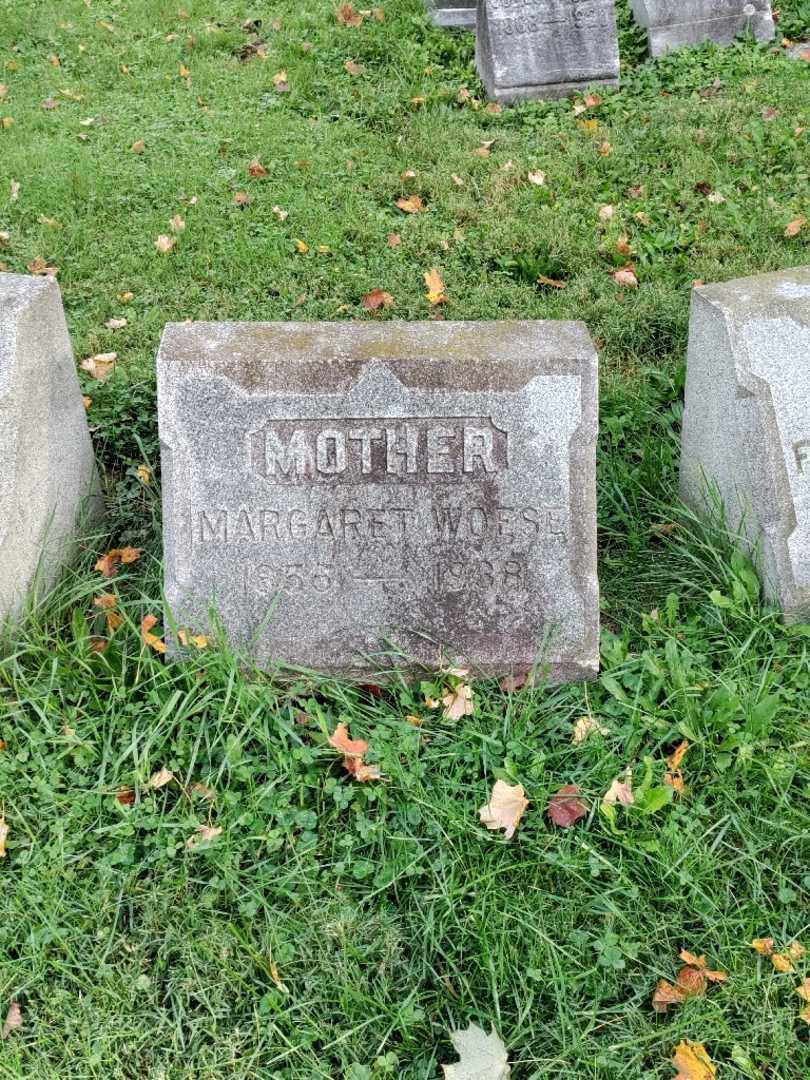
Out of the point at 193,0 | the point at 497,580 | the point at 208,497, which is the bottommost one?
the point at 497,580

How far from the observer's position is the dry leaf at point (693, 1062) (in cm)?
218

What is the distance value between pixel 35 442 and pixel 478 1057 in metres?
2.08

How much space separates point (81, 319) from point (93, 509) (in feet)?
4.75

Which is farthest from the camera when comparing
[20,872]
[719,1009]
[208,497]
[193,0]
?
[193,0]

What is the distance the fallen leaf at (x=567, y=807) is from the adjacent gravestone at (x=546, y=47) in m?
4.69

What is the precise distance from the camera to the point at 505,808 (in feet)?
8.58

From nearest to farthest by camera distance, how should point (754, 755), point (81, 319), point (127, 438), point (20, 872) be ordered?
point (20, 872) < point (754, 755) < point (127, 438) < point (81, 319)

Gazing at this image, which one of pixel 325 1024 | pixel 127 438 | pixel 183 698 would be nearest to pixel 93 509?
pixel 127 438

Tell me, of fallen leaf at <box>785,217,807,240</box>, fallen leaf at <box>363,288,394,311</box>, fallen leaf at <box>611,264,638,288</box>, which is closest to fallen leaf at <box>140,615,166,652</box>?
fallen leaf at <box>363,288,394,311</box>

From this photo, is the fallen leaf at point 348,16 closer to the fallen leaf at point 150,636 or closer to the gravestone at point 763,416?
the gravestone at point 763,416

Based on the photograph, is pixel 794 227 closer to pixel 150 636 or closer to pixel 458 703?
pixel 458 703

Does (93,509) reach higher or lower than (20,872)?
higher

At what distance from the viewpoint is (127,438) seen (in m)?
3.88

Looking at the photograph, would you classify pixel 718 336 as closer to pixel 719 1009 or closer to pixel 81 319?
pixel 719 1009
